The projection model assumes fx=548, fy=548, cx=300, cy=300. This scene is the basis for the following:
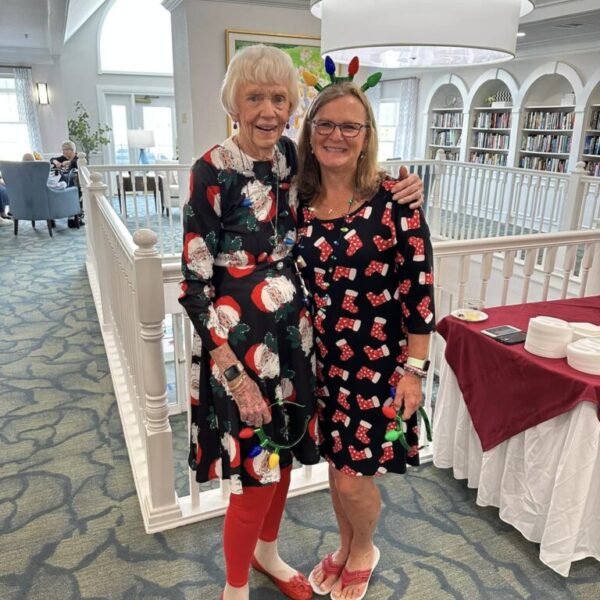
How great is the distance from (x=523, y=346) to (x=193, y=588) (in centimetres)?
140

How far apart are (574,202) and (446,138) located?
5808 mm

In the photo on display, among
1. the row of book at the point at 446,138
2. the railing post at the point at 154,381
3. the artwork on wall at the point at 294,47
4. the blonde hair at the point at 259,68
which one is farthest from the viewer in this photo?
the row of book at the point at 446,138

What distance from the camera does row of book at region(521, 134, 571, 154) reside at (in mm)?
8242

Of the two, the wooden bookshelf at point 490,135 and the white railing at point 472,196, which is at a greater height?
the wooden bookshelf at point 490,135

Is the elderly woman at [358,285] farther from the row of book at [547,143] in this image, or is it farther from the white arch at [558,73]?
the row of book at [547,143]

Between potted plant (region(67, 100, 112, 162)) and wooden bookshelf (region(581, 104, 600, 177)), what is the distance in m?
8.76

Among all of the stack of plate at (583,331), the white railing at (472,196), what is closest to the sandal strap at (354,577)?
the stack of plate at (583,331)

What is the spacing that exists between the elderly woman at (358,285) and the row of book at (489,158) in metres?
8.61

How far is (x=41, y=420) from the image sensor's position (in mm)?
2877

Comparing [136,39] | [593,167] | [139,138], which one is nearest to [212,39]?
[139,138]

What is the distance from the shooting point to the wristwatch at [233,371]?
133cm

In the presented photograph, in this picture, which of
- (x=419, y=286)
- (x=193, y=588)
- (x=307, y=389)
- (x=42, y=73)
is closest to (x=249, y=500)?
(x=307, y=389)

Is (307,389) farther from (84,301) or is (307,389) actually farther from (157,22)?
(157,22)

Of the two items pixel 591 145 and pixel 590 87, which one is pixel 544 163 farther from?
pixel 590 87
